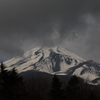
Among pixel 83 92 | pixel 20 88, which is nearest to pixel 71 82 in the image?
pixel 20 88

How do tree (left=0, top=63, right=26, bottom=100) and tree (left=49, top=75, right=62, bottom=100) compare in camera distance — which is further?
tree (left=49, top=75, right=62, bottom=100)

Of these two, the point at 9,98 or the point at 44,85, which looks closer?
the point at 9,98

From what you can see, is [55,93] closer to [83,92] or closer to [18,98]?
[18,98]

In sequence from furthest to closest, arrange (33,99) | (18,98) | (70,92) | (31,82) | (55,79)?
(31,82) < (70,92) < (55,79) < (33,99) < (18,98)

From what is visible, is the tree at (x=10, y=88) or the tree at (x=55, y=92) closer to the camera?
the tree at (x=10, y=88)

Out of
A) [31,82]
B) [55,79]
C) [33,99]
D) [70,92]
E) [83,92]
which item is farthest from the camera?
[83,92]

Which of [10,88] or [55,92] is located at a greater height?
[55,92]

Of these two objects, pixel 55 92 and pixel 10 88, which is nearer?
pixel 10 88

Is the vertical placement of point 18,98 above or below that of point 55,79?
below

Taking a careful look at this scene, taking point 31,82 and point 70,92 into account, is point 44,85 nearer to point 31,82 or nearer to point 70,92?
point 31,82

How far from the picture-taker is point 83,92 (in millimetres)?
81312

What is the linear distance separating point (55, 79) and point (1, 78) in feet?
50.3

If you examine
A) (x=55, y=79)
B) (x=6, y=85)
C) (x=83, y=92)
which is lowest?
(x=6, y=85)

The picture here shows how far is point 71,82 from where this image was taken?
57000mm
